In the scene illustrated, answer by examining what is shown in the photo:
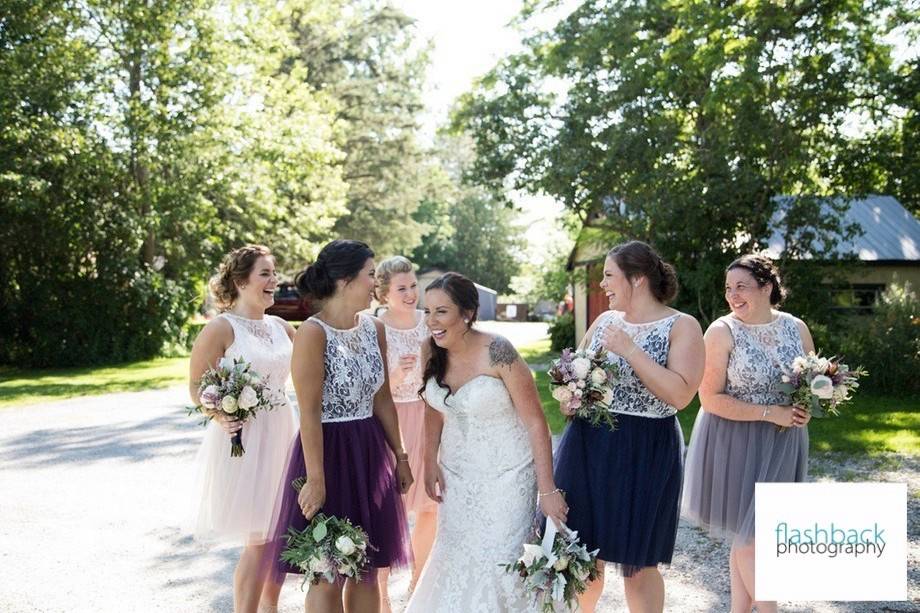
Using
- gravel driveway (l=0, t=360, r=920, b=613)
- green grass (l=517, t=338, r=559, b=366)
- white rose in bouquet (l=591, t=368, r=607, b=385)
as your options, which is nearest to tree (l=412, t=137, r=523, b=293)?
green grass (l=517, t=338, r=559, b=366)

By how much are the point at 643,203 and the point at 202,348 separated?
13.0 metres

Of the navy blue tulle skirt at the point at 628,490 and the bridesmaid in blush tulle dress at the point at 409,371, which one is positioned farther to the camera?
the bridesmaid in blush tulle dress at the point at 409,371

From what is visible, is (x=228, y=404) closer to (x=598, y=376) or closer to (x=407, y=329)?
(x=407, y=329)

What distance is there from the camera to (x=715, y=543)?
22.5 ft

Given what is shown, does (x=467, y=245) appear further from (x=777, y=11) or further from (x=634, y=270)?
(x=634, y=270)

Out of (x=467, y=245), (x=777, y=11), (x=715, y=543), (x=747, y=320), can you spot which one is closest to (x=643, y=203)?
(x=777, y=11)

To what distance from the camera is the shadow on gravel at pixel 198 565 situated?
19.1 ft

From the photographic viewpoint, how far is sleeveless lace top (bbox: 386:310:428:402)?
5.97 metres

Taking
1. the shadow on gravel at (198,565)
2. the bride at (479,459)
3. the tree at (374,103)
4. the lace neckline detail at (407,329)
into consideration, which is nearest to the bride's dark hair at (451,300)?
the bride at (479,459)

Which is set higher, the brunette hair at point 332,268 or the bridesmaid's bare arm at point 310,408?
the brunette hair at point 332,268

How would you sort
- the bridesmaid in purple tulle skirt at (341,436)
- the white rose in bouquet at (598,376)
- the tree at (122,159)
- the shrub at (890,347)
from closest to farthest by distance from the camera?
the white rose in bouquet at (598,376), the bridesmaid in purple tulle skirt at (341,436), the shrub at (890,347), the tree at (122,159)

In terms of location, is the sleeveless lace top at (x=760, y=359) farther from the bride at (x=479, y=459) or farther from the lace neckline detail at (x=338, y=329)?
the lace neckline detail at (x=338, y=329)

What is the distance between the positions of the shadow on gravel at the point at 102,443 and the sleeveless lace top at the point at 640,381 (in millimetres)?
8132

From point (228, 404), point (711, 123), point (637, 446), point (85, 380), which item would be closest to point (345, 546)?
point (228, 404)
